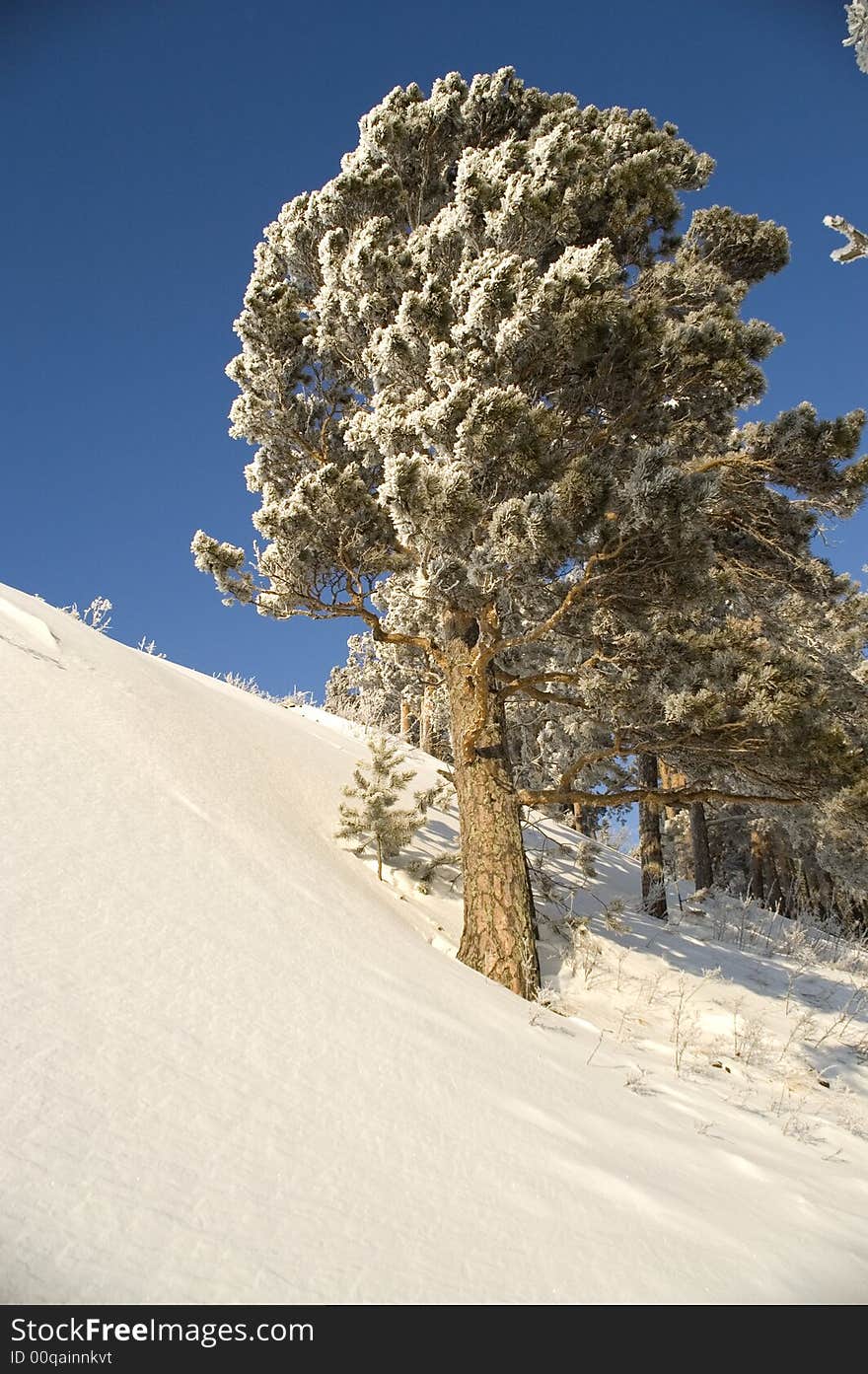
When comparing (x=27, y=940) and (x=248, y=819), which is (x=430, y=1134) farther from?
(x=248, y=819)

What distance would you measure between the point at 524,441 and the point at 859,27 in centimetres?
599

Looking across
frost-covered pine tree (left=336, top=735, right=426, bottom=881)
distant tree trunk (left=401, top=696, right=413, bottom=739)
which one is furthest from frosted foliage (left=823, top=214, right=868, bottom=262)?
distant tree trunk (left=401, top=696, right=413, bottom=739)

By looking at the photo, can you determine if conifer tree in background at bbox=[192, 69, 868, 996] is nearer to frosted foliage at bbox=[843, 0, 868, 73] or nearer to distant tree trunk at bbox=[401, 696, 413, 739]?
frosted foliage at bbox=[843, 0, 868, 73]

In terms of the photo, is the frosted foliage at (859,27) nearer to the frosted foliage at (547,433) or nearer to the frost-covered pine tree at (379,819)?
the frosted foliage at (547,433)

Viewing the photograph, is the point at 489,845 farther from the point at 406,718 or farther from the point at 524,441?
the point at 406,718

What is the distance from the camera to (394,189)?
8.02 meters

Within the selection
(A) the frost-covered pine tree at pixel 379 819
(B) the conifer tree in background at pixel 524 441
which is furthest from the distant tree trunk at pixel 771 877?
(A) the frost-covered pine tree at pixel 379 819

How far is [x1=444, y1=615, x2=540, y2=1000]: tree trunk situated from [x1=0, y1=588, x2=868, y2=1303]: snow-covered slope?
0.56 m

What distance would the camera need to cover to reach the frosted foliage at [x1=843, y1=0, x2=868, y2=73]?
6535mm

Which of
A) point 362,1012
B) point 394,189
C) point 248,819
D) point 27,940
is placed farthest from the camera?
point 394,189

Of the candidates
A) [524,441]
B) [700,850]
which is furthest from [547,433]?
[700,850]

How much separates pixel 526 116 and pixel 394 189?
2.04 meters
